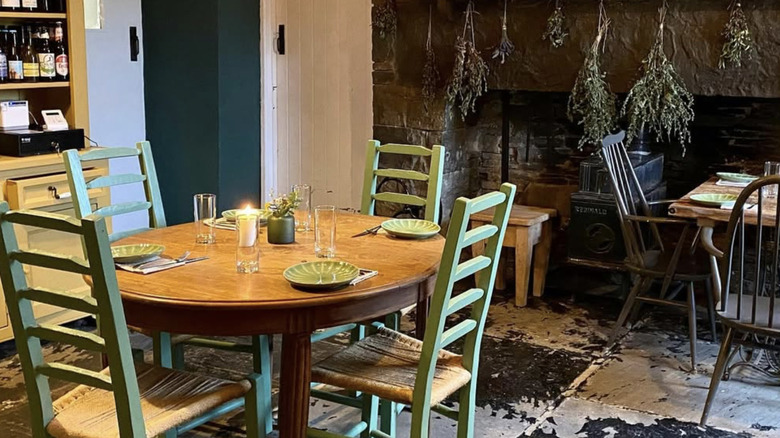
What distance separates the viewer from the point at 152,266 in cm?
227

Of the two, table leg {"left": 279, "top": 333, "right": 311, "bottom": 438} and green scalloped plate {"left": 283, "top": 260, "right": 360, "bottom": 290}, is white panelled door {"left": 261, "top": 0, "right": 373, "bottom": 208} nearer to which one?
green scalloped plate {"left": 283, "top": 260, "right": 360, "bottom": 290}

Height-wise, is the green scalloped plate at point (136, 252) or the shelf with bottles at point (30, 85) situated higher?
the shelf with bottles at point (30, 85)

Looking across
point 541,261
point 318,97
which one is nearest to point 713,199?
point 541,261

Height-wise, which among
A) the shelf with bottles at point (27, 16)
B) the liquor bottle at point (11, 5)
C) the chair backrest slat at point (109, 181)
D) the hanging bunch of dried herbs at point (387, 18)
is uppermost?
the hanging bunch of dried herbs at point (387, 18)

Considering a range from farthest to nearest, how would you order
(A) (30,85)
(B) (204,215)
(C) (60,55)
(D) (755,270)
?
(C) (60,55)
(A) (30,85)
(D) (755,270)
(B) (204,215)

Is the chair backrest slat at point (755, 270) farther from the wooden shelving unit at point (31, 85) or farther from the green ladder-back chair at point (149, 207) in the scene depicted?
the wooden shelving unit at point (31, 85)

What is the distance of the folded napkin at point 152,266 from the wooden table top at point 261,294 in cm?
Result: 2

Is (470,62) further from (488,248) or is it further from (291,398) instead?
(291,398)

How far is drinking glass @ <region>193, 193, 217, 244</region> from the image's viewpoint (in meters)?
2.55

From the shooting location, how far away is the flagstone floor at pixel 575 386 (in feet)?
9.77

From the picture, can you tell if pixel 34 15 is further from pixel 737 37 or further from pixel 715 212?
pixel 737 37

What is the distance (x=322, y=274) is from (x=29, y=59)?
2.23 meters

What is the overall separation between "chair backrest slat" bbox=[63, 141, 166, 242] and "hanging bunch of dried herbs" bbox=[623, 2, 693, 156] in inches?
87.2

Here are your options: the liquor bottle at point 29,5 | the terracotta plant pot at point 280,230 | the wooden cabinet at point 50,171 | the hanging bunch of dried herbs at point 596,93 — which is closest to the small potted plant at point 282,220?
the terracotta plant pot at point 280,230
